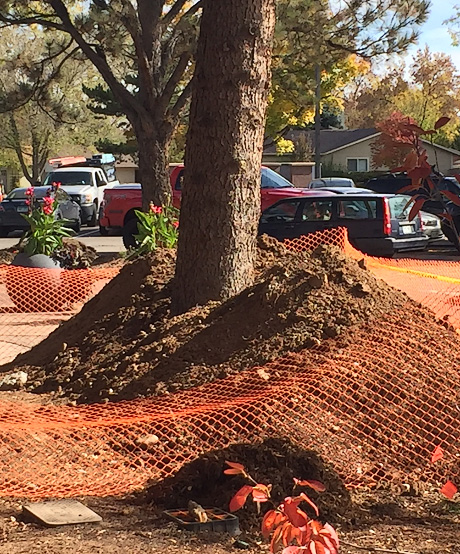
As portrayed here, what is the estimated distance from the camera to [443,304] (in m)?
9.50

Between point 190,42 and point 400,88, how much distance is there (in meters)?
66.4

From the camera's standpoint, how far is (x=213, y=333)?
694 cm

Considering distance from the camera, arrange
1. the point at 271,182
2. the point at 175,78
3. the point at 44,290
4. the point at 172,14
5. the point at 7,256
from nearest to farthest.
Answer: the point at 44,290, the point at 175,78, the point at 7,256, the point at 172,14, the point at 271,182

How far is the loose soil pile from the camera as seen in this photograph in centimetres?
651

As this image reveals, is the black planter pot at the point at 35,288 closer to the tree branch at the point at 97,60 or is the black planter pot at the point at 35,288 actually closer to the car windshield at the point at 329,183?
the tree branch at the point at 97,60

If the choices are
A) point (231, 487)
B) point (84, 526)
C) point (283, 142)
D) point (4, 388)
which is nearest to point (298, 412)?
point (231, 487)

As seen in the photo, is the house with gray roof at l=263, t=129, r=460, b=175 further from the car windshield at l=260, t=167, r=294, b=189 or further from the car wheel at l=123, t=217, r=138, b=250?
the car wheel at l=123, t=217, r=138, b=250

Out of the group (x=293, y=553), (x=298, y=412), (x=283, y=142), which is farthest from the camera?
(x=283, y=142)

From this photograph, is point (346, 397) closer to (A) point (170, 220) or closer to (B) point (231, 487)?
(B) point (231, 487)

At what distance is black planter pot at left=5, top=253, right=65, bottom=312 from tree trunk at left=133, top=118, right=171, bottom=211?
5.24 meters

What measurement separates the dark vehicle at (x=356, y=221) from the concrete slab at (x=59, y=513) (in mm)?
13709

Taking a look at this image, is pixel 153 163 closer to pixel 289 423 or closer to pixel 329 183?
pixel 289 423

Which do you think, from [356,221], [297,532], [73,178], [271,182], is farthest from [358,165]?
[297,532]

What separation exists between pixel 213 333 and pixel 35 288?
7.08m
